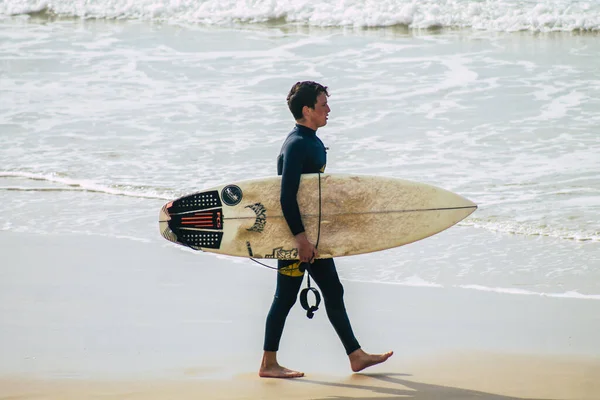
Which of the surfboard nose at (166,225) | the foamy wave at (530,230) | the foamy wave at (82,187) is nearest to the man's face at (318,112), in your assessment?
the surfboard nose at (166,225)

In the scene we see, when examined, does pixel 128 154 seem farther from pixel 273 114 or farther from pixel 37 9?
pixel 37 9

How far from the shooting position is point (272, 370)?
4.01 m

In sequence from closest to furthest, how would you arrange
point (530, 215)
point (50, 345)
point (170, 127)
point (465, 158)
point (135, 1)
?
point (50, 345)
point (530, 215)
point (465, 158)
point (170, 127)
point (135, 1)

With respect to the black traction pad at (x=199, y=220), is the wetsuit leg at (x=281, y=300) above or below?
below

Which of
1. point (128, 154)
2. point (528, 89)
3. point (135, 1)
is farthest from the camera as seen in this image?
point (135, 1)

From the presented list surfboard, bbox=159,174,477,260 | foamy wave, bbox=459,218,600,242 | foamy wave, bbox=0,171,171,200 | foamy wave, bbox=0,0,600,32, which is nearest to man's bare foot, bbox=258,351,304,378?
surfboard, bbox=159,174,477,260

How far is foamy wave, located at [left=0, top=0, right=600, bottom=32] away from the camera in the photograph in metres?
14.8

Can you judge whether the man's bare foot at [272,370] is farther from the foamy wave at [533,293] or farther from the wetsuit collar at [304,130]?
the foamy wave at [533,293]

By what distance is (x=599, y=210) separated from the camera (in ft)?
22.2

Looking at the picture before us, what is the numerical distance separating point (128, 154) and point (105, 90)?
297cm

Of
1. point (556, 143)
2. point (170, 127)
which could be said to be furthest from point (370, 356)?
point (170, 127)

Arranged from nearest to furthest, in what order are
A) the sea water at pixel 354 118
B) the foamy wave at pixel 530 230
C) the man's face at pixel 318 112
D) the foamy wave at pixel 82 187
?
the man's face at pixel 318 112 → the foamy wave at pixel 530 230 → the sea water at pixel 354 118 → the foamy wave at pixel 82 187

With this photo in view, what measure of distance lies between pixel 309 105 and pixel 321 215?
530 millimetres

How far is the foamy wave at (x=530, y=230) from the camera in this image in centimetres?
622
